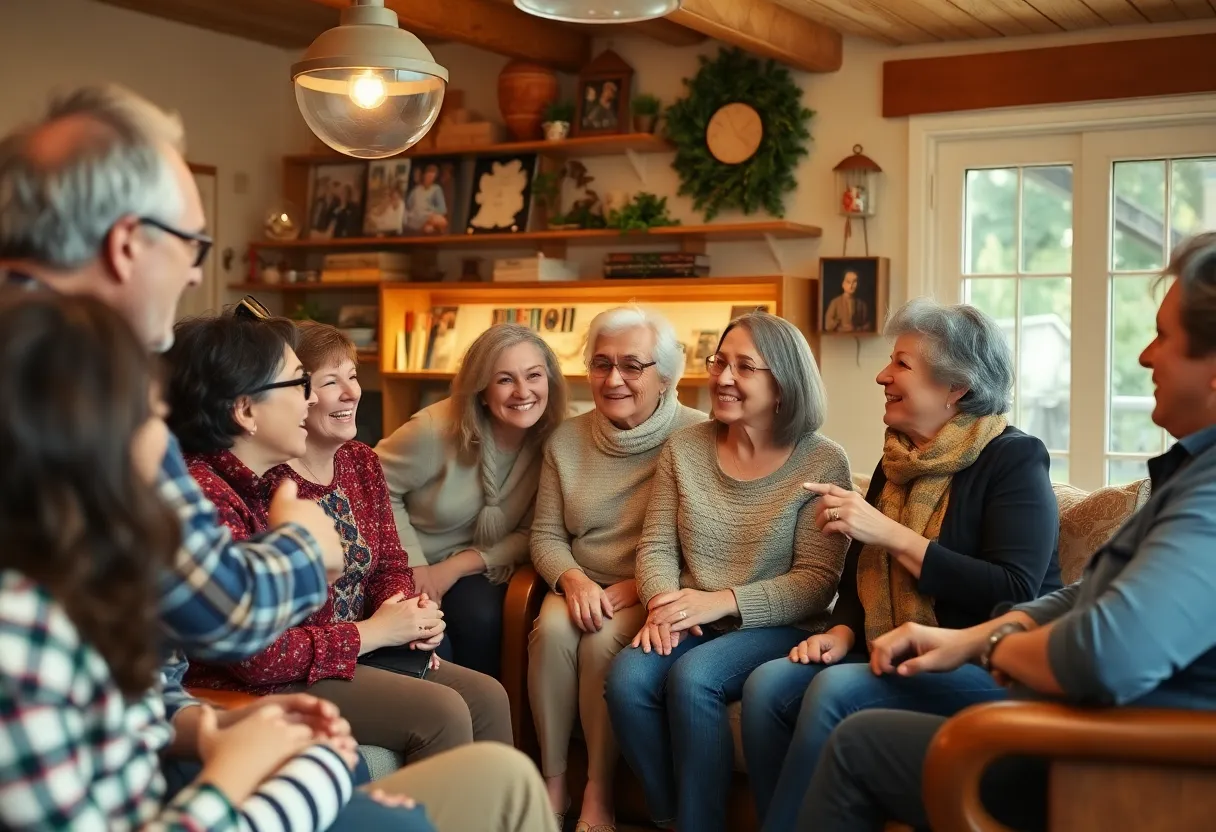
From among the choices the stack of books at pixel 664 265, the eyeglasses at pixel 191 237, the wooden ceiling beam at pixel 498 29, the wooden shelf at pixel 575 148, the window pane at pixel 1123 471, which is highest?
the wooden ceiling beam at pixel 498 29

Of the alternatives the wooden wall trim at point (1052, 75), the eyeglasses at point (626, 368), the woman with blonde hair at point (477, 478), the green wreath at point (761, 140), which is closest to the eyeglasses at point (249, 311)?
the woman with blonde hair at point (477, 478)

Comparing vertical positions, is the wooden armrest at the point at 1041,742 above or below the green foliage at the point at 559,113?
below

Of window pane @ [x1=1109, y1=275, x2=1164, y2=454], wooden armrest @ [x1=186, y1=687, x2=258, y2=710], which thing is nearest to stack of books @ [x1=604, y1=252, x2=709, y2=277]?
window pane @ [x1=1109, y1=275, x2=1164, y2=454]

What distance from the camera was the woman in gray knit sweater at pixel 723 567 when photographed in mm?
2723

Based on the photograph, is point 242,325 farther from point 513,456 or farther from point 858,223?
point 858,223

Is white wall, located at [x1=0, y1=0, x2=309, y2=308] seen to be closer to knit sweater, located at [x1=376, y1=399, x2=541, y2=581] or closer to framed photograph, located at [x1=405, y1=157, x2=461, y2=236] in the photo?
framed photograph, located at [x1=405, y1=157, x2=461, y2=236]

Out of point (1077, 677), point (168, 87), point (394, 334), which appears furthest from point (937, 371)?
point (168, 87)

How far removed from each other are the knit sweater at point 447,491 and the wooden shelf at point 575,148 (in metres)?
2.55

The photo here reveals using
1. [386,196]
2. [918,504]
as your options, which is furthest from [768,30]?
[918,504]

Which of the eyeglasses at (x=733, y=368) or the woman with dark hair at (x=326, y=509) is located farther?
the eyeglasses at (x=733, y=368)

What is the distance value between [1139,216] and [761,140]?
151cm

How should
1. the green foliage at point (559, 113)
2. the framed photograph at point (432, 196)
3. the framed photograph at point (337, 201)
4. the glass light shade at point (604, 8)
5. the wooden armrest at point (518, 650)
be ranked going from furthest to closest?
1. the framed photograph at point (337, 201)
2. the framed photograph at point (432, 196)
3. the green foliage at point (559, 113)
4. the wooden armrest at point (518, 650)
5. the glass light shade at point (604, 8)

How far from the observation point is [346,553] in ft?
8.93

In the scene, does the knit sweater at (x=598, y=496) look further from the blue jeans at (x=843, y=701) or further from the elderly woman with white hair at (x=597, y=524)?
the blue jeans at (x=843, y=701)
